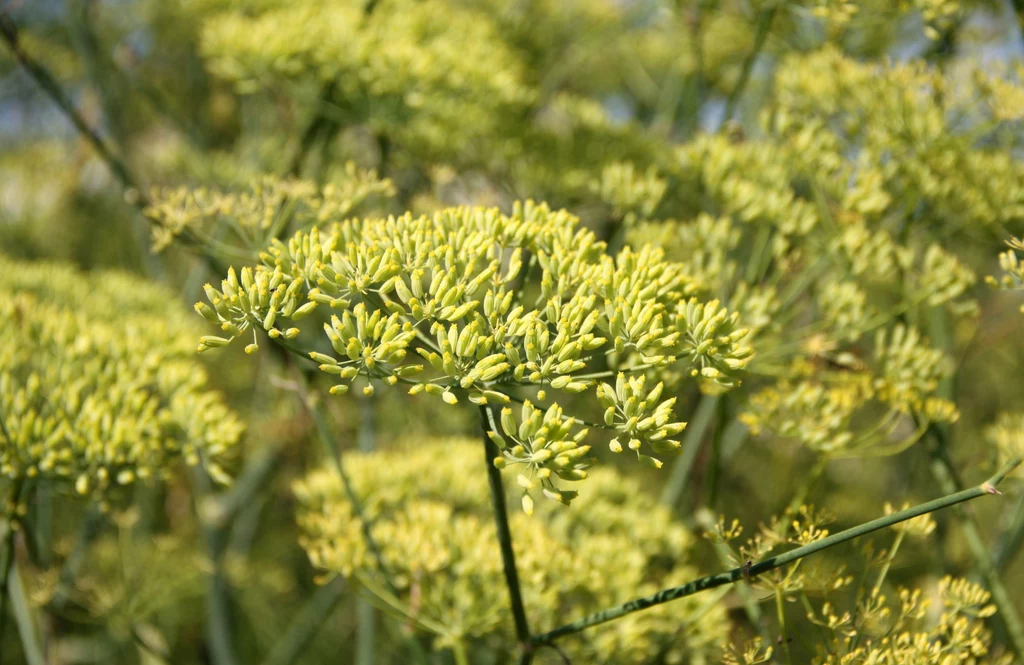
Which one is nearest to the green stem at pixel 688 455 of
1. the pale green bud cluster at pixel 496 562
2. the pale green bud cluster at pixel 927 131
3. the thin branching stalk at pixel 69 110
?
the pale green bud cluster at pixel 496 562

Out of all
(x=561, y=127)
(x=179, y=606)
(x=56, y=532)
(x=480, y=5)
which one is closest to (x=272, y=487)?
(x=179, y=606)

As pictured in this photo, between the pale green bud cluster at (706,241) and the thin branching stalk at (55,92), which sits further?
the thin branching stalk at (55,92)

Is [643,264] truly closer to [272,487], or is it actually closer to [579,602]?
[579,602]

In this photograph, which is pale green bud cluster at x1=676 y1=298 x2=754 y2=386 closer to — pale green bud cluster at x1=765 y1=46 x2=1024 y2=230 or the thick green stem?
the thick green stem

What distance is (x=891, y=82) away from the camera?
1.91m

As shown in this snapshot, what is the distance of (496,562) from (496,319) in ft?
2.20

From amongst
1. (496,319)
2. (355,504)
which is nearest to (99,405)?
(355,504)

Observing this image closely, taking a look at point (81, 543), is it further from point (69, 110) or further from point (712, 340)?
point (712, 340)

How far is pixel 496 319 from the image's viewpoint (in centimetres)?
118

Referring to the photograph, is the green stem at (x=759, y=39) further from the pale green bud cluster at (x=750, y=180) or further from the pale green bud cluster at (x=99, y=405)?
the pale green bud cluster at (x=99, y=405)

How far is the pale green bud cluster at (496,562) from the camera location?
5.41 ft

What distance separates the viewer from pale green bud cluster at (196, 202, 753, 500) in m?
1.12

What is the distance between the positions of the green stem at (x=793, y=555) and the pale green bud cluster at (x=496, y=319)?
210mm

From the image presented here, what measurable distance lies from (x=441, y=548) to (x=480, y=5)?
2687 millimetres
